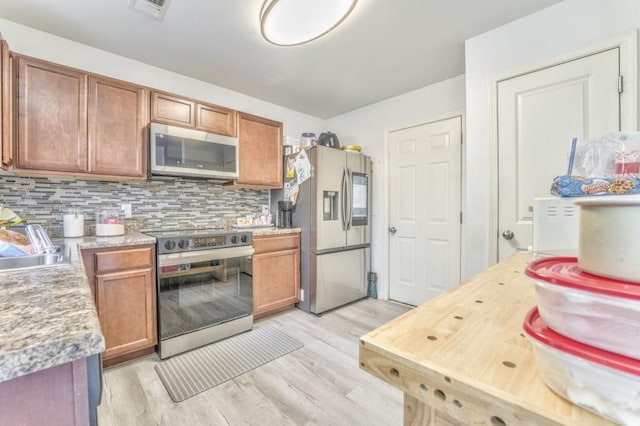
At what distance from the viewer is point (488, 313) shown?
67cm

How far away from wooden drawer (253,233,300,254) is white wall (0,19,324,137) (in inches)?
60.4

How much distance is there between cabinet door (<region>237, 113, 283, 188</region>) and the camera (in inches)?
110

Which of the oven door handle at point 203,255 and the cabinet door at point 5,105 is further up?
the cabinet door at point 5,105

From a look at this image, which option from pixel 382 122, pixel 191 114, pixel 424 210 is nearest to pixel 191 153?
pixel 191 114

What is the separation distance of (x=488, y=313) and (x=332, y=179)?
2.36 meters

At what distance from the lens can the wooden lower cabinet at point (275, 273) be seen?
8.66 feet

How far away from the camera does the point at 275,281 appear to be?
2.77 meters

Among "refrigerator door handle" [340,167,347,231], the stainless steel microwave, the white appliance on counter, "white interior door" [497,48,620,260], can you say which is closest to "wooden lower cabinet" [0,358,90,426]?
the white appliance on counter

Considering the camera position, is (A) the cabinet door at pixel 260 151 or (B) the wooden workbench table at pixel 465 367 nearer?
(B) the wooden workbench table at pixel 465 367

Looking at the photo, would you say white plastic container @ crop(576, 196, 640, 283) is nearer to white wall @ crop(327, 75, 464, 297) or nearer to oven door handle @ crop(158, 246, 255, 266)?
oven door handle @ crop(158, 246, 255, 266)

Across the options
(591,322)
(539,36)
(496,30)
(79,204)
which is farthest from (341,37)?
(79,204)

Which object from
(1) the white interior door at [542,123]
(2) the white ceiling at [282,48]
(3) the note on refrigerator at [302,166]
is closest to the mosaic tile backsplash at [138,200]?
(3) the note on refrigerator at [302,166]

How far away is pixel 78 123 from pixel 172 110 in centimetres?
66

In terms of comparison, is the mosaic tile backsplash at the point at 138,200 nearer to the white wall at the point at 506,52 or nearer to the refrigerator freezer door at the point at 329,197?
the refrigerator freezer door at the point at 329,197
